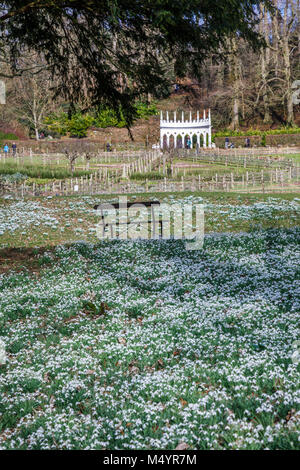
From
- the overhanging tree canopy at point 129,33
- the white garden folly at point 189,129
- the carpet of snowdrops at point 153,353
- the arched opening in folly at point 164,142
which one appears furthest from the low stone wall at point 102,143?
the carpet of snowdrops at point 153,353

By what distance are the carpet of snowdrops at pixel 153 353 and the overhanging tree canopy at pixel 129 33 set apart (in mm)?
4332

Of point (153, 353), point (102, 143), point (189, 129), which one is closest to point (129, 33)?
point (153, 353)

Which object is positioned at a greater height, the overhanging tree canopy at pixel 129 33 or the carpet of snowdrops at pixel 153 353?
the overhanging tree canopy at pixel 129 33

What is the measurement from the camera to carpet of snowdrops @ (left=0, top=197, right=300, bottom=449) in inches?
171

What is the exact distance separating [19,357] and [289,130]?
60.6 metres

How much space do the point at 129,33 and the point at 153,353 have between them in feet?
23.4

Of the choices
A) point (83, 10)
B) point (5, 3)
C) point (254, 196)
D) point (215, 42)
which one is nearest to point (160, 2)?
point (215, 42)

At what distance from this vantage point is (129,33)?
1014 cm

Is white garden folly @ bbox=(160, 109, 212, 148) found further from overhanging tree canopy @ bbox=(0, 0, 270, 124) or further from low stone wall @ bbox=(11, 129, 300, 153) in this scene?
overhanging tree canopy @ bbox=(0, 0, 270, 124)

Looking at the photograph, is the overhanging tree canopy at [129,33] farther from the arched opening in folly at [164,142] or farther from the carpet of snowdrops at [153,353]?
the arched opening in folly at [164,142]

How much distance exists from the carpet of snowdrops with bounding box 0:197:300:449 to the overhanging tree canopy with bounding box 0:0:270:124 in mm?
4332

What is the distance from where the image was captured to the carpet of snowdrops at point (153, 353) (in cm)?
436

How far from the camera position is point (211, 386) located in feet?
16.7

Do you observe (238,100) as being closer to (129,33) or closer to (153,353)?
(129,33)
